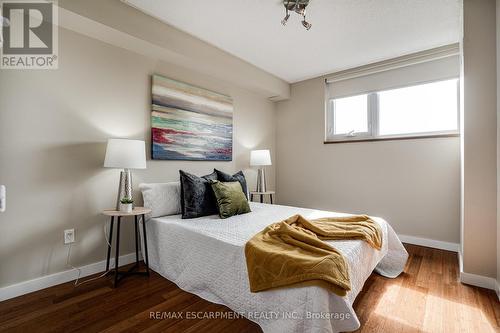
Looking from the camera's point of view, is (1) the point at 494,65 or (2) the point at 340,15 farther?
(2) the point at 340,15

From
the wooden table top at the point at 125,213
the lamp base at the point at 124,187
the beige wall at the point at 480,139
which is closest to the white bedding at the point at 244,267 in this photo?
the wooden table top at the point at 125,213

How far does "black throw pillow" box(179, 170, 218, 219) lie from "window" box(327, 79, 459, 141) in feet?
7.40

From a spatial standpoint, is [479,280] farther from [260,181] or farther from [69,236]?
[69,236]

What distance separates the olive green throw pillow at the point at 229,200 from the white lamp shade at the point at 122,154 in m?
0.76

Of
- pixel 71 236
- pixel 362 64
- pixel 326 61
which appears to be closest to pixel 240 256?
pixel 71 236

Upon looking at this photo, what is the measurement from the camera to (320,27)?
2449mm

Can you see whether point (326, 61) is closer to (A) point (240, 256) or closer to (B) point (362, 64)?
(B) point (362, 64)

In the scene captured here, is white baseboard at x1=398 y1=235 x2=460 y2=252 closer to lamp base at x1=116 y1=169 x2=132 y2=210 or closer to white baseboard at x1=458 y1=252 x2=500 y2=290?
white baseboard at x1=458 y1=252 x2=500 y2=290

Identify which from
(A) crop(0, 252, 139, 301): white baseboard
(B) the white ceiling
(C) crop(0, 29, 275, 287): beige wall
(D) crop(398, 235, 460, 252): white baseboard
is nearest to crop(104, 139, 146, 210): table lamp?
(C) crop(0, 29, 275, 287): beige wall

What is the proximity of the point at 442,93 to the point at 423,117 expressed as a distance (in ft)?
1.08

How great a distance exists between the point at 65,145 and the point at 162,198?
0.94m

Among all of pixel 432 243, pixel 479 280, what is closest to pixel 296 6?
pixel 479 280

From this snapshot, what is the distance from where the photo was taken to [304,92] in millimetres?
3982

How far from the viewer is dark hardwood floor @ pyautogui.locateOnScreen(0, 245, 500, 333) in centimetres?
150
